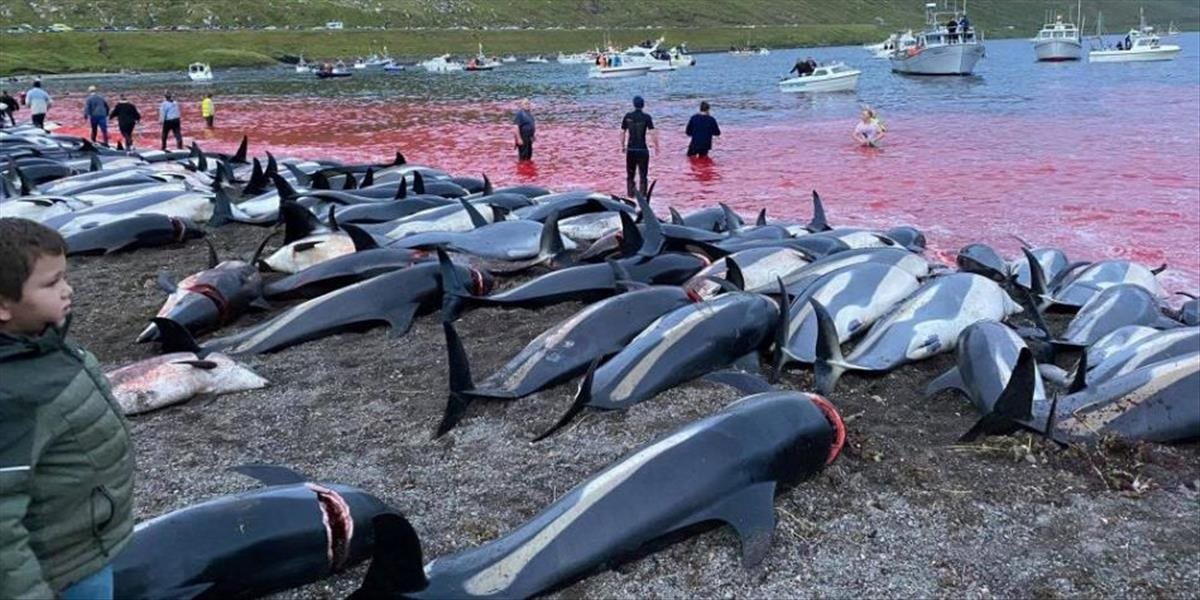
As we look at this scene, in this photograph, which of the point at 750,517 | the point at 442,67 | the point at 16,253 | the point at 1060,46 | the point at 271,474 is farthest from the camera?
the point at 442,67

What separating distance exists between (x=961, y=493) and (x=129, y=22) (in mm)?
143345

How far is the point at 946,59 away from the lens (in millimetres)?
73062

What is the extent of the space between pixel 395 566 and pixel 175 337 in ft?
17.2

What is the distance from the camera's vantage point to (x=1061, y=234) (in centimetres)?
1789

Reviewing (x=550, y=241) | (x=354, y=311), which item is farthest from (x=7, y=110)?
(x=354, y=311)

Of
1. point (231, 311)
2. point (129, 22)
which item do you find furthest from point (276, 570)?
point (129, 22)

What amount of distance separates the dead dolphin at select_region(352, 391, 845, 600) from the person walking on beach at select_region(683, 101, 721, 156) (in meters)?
19.8

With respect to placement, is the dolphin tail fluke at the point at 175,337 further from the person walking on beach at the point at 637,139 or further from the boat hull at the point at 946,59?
the boat hull at the point at 946,59

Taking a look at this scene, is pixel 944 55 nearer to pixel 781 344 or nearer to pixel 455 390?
pixel 781 344

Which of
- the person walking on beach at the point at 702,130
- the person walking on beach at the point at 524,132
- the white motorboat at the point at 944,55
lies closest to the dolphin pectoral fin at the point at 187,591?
the person walking on beach at the point at 702,130

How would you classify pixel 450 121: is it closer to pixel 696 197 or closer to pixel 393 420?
pixel 696 197

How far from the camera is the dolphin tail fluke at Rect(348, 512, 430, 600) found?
14.8 feet

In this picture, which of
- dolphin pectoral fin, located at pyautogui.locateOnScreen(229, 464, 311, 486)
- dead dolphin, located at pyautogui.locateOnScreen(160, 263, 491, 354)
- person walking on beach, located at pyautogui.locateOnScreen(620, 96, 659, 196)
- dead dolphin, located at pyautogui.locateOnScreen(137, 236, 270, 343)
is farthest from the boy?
person walking on beach, located at pyautogui.locateOnScreen(620, 96, 659, 196)

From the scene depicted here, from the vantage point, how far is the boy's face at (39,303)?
10.9 feet
